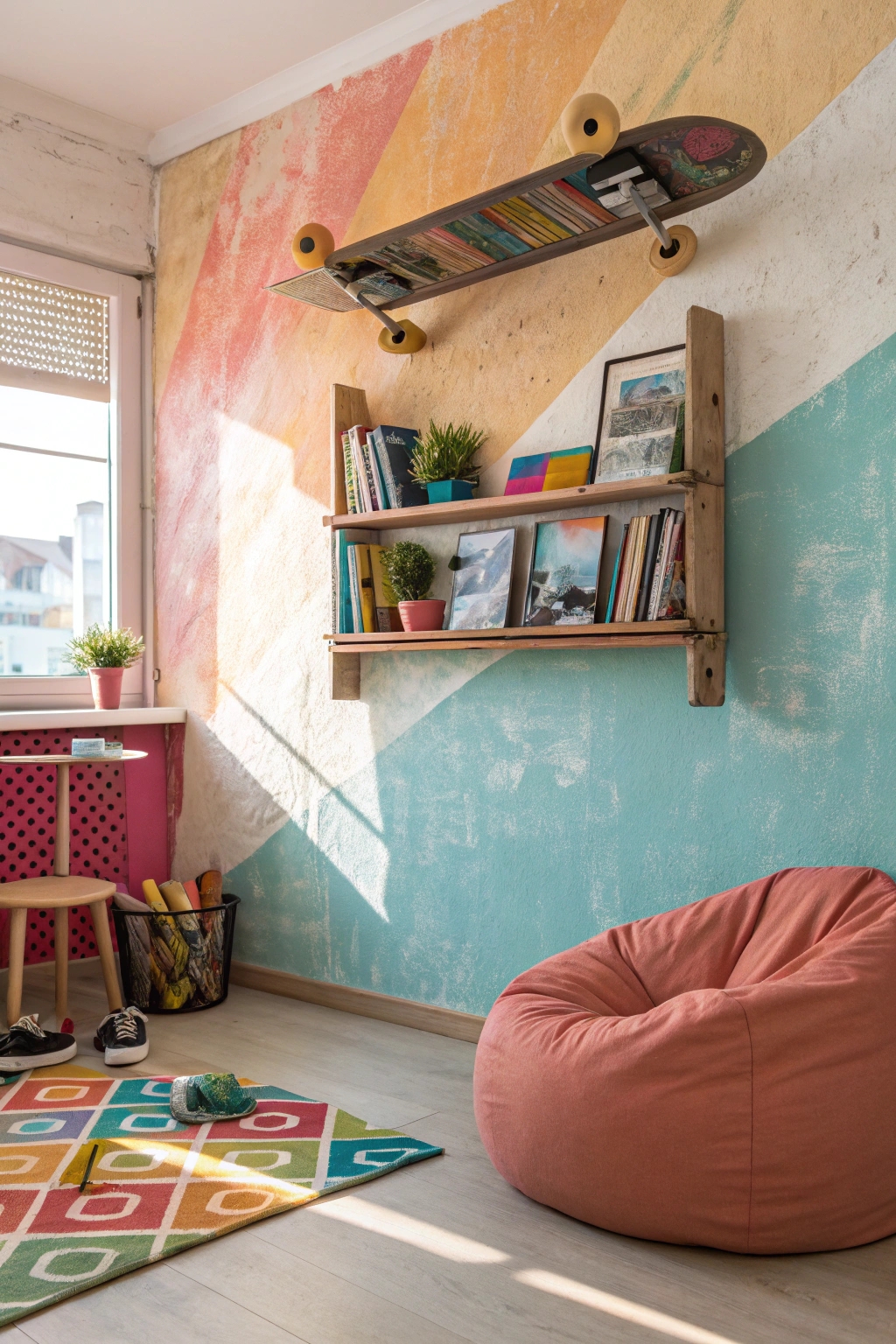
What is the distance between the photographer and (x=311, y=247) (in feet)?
9.50

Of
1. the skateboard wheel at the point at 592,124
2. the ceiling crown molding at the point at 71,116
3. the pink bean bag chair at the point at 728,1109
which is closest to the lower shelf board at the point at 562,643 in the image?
the pink bean bag chair at the point at 728,1109

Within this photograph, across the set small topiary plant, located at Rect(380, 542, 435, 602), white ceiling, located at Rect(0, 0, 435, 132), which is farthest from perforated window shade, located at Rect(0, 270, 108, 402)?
small topiary plant, located at Rect(380, 542, 435, 602)

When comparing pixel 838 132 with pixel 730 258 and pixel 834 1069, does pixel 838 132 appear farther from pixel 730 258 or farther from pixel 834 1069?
pixel 834 1069

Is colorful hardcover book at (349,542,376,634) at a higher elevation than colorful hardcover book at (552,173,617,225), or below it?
below

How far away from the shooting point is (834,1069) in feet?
5.93

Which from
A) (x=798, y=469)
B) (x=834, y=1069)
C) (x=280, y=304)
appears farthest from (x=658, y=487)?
(x=280, y=304)

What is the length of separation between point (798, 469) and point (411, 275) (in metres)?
1.17

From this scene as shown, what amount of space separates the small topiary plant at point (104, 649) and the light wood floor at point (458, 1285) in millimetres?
2093

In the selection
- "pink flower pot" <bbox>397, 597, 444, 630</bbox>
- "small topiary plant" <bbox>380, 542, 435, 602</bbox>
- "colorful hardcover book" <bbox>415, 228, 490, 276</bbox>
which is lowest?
"pink flower pot" <bbox>397, 597, 444, 630</bbox>

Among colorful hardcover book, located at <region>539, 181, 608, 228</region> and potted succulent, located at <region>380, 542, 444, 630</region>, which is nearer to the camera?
colorful hardcover book, located at <region>539, 181, 608, 228</region>

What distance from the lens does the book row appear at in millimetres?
2432

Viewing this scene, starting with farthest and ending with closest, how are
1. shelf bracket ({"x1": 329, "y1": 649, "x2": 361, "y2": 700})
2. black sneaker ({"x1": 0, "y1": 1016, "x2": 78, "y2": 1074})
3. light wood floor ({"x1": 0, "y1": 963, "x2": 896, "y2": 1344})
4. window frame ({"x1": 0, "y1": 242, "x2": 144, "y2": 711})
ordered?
1. window frame ({"x1": 0, "y1": 242, "x2": 144, "y2": 711})
2. shelf bracket ({"x1": 329, "y1": 649, "x2": 361, "y2": 700})
3. black sneaker ({"x1": 0, "y1": 1016, "x2": 78, "y2": 1074})
4. light wood floor ({"x1": 0, "y1": 963, "x2": 896, "y2": 1344})

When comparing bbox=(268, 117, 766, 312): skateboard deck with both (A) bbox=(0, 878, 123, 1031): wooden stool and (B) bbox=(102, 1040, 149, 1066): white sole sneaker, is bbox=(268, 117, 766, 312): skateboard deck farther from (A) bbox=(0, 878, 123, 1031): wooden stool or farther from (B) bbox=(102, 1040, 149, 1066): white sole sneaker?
(B) bbox=(102, 1040, 149, 1066): white sole sneaker

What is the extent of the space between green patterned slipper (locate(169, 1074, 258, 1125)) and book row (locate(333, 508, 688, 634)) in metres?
1.22
